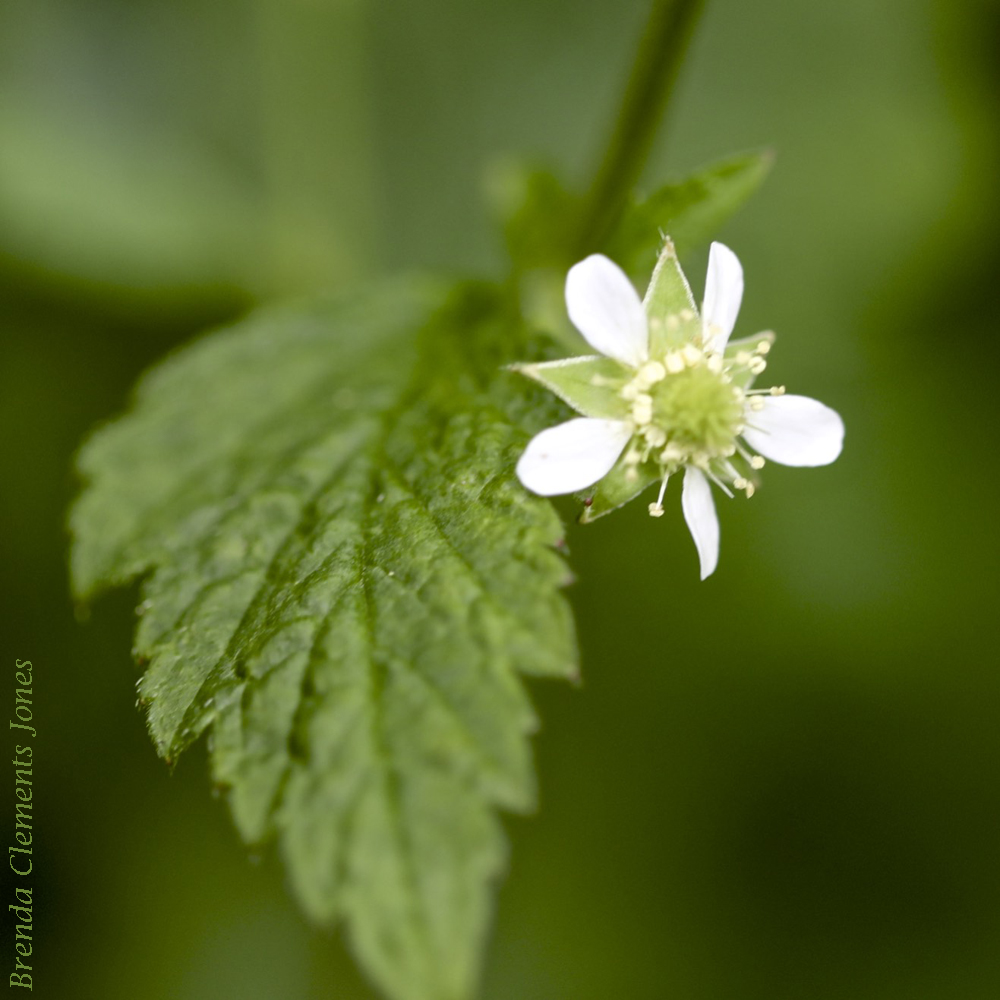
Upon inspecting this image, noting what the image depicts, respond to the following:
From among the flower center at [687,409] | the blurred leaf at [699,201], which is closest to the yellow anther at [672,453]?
the flower center at [687,409]

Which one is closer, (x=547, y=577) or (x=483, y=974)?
(x=547, y=577)

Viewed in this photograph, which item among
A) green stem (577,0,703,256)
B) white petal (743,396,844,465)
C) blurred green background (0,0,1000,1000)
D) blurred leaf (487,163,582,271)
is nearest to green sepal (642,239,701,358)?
white petal (743,396,844,465)

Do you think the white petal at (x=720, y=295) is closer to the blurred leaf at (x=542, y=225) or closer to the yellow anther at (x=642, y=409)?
the yellow anther at (x=642, y=409)

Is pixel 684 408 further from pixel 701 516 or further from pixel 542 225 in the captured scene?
pixel 542 225

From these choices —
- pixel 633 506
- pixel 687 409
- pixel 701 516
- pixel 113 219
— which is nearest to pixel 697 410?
pixel 687 409

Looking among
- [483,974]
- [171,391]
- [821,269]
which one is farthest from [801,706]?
[171,391]

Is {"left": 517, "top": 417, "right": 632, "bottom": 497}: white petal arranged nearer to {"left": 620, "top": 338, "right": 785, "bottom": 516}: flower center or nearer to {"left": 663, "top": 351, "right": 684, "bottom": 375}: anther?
{"left": 620, "top": 338, "right": 785, "bottom": 516}: flower center

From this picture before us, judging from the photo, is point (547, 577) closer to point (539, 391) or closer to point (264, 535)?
point (539, 391)

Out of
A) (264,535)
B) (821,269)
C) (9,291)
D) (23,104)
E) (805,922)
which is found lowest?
(805,922)
